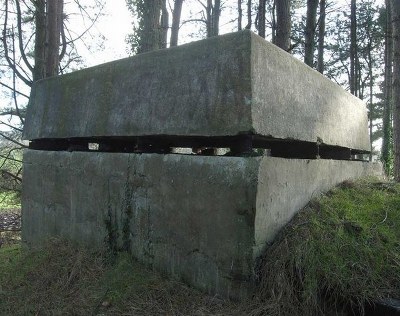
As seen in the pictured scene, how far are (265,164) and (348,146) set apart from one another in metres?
2.02

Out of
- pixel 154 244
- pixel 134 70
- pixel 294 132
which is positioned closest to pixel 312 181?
pixel 294 132

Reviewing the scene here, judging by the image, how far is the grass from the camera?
213cm

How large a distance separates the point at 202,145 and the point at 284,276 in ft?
3.83

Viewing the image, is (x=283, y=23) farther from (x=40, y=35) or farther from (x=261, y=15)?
(x=261, y=15)

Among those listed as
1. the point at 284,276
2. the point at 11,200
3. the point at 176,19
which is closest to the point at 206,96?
the point at 284,276

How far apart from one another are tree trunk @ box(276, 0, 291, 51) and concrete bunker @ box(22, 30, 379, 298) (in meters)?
2.64

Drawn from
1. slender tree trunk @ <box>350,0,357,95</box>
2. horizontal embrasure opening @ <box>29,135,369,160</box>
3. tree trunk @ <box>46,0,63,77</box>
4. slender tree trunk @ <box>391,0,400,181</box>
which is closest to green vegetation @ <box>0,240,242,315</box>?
horizontal embrasure opening @ <box>29,135,369,160</box>

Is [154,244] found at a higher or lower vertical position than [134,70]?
lower

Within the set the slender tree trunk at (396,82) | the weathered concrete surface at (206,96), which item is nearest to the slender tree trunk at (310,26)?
the slender tree trunk at (396,82)

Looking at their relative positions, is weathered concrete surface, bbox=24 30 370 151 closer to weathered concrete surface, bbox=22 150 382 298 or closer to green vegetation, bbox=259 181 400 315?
weathered concrete surface, bbox=22 150 382 298

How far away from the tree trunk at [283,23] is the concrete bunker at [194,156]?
2644 millimetres

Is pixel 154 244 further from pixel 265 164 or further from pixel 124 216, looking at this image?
pixel 265 164

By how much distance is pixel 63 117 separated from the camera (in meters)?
3.74

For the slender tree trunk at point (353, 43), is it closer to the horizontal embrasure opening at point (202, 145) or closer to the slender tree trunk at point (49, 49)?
the horizontal embrasure opening at point (202, 145)
